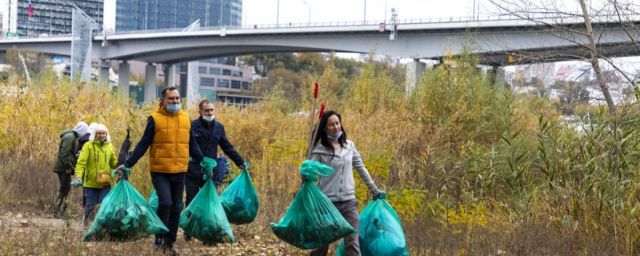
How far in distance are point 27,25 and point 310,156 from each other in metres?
109

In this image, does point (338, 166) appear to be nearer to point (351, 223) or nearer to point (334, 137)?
point (334, 137)

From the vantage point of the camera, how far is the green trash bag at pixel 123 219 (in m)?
6.17

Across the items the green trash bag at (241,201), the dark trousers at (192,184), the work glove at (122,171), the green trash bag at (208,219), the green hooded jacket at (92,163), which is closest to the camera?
the work glove at (122,171)

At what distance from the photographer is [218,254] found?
22.5 ft

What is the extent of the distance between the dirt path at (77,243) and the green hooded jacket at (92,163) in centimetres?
50

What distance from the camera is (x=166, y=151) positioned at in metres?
6.36

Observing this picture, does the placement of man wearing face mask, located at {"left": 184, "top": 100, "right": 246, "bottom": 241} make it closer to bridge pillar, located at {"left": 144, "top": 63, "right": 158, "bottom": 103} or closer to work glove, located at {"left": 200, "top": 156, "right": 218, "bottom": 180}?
work glove, located at {"left": 200, "top": 156, "right": 218, "bottom": 180}

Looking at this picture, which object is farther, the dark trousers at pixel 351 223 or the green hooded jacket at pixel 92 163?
the green hooded jacket at pixel 92 163

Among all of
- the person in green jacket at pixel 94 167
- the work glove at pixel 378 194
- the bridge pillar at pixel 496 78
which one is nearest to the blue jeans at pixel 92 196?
the person in green jacket at pixel 94 167

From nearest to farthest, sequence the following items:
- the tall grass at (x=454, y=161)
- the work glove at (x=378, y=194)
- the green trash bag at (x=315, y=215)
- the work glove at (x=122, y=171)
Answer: the green trash bag at (x=315, y=215) < the work glove at (x=378, y=194) < the work glove at (x=122, y=171) < the tall grass at (x=454, y=161)

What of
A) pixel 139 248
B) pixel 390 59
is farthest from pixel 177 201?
pixel 390 59

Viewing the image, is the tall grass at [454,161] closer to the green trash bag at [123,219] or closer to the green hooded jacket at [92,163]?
the green hooded jacket at [92,163]

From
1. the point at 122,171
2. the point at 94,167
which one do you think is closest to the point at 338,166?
the point at 122,171

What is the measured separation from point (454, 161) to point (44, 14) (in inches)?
4103
